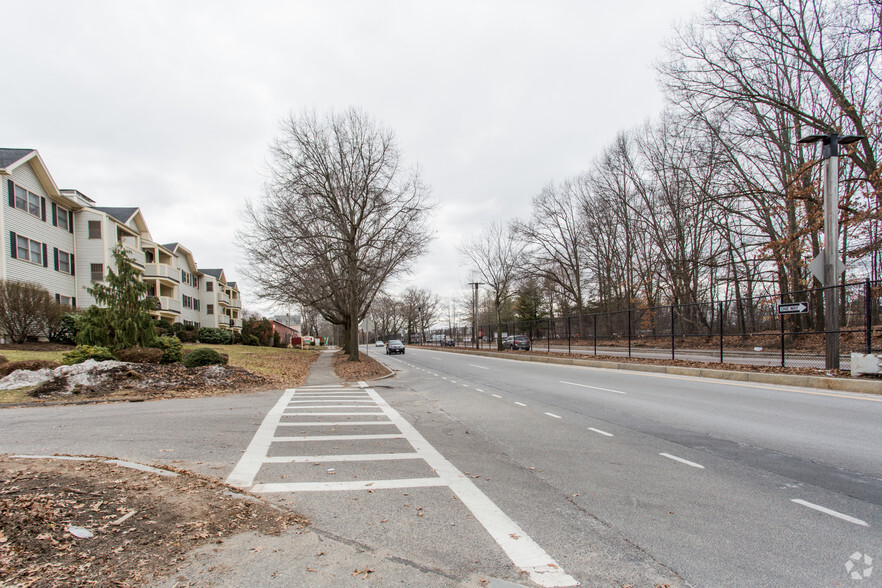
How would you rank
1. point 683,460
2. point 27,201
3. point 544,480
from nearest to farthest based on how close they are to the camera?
point 544,480 → point 683,460 → point 27,201

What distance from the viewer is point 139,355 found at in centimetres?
1583

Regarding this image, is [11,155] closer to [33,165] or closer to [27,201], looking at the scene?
[33,165]

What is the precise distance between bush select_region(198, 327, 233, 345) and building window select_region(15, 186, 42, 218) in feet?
59.4

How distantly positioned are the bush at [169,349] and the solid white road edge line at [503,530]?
45.4 feet

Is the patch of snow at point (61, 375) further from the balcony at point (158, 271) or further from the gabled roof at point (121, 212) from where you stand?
the balcony at point (158, 271)

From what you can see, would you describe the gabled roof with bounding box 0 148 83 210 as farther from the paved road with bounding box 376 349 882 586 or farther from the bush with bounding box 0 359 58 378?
the paved road with bounding box 376 349 882 586

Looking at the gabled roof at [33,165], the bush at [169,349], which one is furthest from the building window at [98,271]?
the bush at [169,349]

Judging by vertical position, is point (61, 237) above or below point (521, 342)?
above

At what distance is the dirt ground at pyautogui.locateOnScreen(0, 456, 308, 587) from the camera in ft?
9.88

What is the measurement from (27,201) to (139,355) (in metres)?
18.2

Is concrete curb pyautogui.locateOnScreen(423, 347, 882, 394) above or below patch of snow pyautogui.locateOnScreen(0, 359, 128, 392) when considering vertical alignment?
below

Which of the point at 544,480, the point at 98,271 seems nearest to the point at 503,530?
the point at 544,480

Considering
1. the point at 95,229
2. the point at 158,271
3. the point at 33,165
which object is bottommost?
the point at 158,271

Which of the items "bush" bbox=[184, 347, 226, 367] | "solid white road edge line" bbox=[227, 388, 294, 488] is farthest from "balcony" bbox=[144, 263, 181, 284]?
"solid white road edge line" bbox=[227, 388, 294, 488]
